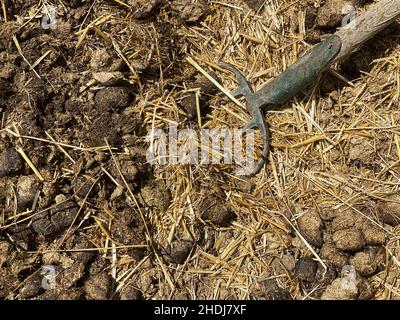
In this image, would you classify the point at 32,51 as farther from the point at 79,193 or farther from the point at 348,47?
the point at 348,47

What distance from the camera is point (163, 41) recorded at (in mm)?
2785

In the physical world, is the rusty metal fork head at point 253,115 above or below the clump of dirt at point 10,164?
above

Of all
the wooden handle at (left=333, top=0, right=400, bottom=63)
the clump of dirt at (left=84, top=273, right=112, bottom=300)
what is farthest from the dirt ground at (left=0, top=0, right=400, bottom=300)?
the wooden handle at (left=333, top=0, right=400, bottom=63)

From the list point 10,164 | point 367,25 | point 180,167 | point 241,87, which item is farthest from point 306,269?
point 10,164

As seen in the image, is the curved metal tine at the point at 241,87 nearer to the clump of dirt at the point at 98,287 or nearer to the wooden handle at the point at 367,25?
the wooden handle at the point at 367,25

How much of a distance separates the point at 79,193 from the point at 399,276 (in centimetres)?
184

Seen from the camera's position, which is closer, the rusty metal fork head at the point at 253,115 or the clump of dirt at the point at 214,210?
the clump of dirt at the point at 214,210

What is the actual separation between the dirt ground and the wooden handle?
0.20 m

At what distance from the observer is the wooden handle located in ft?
8.41

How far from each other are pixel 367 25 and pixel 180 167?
4.31 ft

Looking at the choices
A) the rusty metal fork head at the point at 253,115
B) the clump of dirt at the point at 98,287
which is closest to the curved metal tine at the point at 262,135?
the rusty metal fork head at the point at 253,115

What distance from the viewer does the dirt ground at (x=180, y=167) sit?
256 centimetres

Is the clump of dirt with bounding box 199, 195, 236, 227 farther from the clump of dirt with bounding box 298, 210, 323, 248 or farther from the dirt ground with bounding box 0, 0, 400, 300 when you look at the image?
the clump of dirt with bounding box 298, 210, 323, 248

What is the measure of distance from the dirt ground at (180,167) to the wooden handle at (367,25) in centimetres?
20
